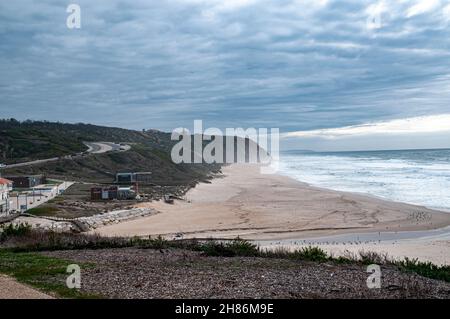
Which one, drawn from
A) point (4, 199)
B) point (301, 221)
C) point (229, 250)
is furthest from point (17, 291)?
point (301, 221)

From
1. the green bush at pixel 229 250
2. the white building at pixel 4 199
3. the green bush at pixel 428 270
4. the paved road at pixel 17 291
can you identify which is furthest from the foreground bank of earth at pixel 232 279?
the white building at pixel 4 199

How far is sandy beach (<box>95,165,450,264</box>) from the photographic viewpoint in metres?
24.3

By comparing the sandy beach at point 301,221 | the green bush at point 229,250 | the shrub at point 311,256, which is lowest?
the sandy beach at point 301,221

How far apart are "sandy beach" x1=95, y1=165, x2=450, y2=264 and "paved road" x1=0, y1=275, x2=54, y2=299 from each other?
14.3m

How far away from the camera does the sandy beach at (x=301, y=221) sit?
2431 cm

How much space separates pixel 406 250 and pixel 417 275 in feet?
30.9

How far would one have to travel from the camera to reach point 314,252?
15.8 meters

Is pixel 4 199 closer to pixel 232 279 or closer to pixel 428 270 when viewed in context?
pixel 232 279

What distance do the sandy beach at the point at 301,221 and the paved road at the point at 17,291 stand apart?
14287 mm

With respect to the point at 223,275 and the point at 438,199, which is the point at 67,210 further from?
the point at 438,199

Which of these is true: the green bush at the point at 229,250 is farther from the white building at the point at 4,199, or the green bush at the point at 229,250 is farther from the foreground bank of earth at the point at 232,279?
the white building at the point at 4,199

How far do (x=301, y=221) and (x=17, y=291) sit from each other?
24.7m

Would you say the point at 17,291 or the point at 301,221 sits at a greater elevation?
the point at 17,291

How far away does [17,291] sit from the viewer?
9.95 metres
